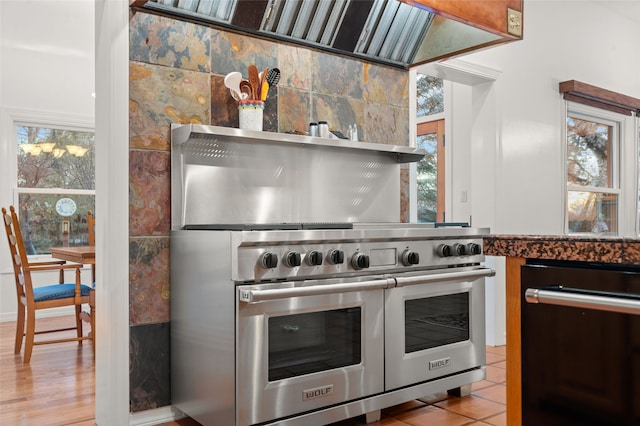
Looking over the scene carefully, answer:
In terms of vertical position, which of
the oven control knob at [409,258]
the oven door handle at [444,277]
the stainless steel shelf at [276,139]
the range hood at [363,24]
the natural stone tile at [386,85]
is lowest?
the oven door handle at [444,277]

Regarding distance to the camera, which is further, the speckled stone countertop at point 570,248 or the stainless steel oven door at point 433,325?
the stainless steel oven door at point 433,325

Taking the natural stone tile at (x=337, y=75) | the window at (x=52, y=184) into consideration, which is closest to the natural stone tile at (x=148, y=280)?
the natural stone tile at (x=337, y=75)

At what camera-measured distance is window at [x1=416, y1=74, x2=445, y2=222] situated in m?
4.86

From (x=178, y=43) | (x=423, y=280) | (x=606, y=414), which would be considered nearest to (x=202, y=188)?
(x=178, y=43)

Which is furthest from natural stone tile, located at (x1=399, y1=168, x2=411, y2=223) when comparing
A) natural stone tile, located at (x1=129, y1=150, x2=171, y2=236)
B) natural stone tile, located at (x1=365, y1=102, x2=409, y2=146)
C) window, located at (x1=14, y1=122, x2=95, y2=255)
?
window, located at (x1=14, y1=122, x2=95, y2=255)

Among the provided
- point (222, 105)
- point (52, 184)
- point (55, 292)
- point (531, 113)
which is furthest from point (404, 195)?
point (52, 184)

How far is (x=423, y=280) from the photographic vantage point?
2.52 metres

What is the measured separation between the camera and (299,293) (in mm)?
2119

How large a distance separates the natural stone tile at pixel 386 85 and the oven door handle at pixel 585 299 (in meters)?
2.25

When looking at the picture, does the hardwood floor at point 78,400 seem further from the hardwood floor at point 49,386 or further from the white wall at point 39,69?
the white wall at point 39,69

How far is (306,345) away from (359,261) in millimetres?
418

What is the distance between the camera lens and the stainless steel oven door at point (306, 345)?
2029 millimetres

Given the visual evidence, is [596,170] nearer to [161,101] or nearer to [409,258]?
[409,258]

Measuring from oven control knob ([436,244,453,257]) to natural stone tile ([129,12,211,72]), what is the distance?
4.70 ft
